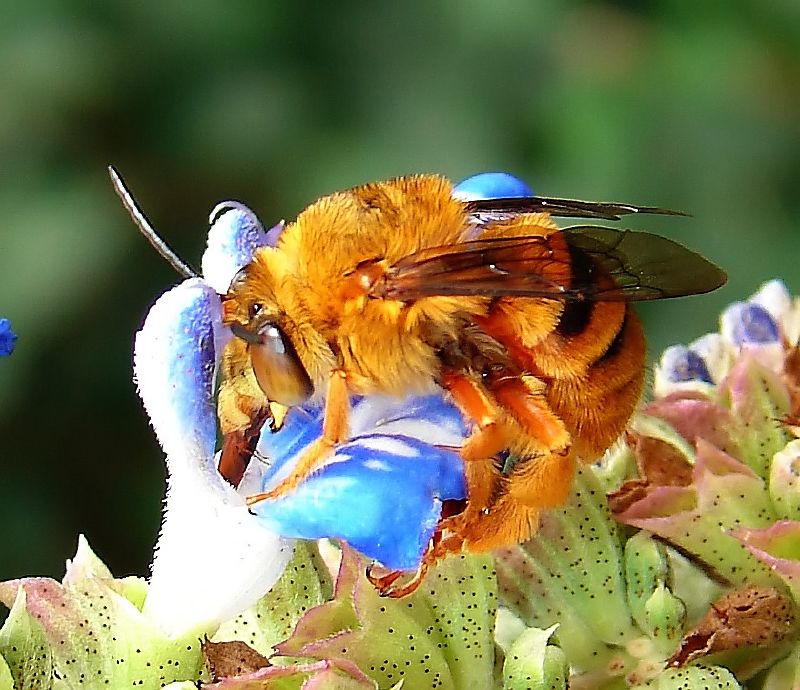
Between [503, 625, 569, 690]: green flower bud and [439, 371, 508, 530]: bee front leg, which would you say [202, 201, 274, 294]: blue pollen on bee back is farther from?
[503, 625, 569, 690]: green flower bud

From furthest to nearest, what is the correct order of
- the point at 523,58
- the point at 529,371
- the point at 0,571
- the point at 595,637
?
the point at 523,58
the point at 0,571
the point at 595,637
the point at 529,371

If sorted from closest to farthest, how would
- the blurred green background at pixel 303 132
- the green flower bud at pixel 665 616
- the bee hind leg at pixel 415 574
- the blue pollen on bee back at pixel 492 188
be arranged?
the bee hind leg at pixel 415 574
the green flower bud at pixel 665 616
the blue pollen on bee back at pixel 492 188
the blurred green background at pixel 303 132

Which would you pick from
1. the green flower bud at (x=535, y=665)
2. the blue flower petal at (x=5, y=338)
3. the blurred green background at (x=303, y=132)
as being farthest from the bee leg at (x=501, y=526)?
the blurred green background at (x=303, y=132)

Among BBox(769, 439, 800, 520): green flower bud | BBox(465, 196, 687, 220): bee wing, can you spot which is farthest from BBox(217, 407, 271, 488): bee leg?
BBox(769, 439, 800, 520): green flower bud

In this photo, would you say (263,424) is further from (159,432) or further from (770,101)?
(770,101)

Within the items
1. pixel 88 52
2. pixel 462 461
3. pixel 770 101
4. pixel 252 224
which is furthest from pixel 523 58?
pixel 462 461

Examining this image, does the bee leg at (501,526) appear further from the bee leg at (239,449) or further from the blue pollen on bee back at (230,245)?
the blue pollen on bee back at (230,245)

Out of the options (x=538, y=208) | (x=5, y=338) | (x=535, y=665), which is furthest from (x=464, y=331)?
(x=5, y=338)
